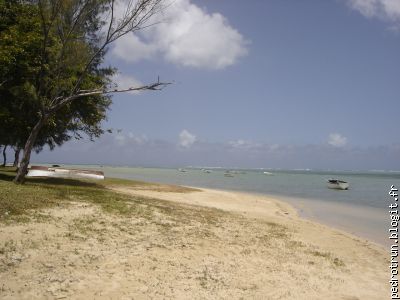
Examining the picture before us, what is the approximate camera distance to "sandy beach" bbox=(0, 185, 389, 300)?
7836 millimetres

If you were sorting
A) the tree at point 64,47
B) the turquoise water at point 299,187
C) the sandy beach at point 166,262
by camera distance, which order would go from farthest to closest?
the turquoise water at point 299,187 < the tree at point 64,47 < the sandy beach at point 166,262

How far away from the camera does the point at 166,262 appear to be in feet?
31.6

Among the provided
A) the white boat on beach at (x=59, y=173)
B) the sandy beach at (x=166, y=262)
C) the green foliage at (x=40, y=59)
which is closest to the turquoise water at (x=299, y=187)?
the white boat on beach at (x=59, y=173)

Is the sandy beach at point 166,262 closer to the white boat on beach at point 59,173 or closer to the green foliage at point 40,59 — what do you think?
the green foliage at point 40,59

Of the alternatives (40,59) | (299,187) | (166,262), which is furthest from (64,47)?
(299,187)

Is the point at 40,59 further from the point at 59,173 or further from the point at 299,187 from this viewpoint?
the point at 299,187

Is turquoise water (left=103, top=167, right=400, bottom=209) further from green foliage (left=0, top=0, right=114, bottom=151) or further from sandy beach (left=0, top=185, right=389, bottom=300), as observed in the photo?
green foliage (left=0, top=0, right=114, bottom=151)

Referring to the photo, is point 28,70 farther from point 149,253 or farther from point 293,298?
point 293,298

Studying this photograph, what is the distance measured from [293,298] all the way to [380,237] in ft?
39.9

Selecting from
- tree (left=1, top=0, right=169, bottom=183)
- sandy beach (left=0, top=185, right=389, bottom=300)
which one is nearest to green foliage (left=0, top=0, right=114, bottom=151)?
tree (left=1, top=0, right=169, bottom=183)

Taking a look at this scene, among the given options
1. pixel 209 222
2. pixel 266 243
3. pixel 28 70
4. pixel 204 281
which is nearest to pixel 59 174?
pixel 28 70

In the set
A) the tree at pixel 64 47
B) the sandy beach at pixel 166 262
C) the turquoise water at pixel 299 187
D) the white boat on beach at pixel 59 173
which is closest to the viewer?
the sandy beach at pixel 166 262

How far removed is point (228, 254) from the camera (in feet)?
36.0

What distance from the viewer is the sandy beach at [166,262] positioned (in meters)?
7.84
